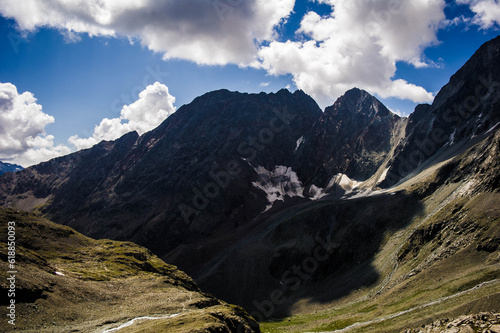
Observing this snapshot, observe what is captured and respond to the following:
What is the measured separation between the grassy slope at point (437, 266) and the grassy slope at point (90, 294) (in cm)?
2835

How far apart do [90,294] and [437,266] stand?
257 feet

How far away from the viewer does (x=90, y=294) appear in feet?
209

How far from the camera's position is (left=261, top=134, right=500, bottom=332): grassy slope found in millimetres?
59750

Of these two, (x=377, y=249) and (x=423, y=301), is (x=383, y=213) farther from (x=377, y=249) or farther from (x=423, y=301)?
(x=423, y=301)

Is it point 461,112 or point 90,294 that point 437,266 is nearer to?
point 90,294

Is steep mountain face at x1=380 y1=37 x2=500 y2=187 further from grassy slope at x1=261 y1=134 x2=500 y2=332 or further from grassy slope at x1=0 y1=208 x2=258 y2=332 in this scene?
grassy slope at x1=0 y1=208 x2=258 y2=332

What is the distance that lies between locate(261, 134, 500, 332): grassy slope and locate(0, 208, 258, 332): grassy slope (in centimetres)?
2835

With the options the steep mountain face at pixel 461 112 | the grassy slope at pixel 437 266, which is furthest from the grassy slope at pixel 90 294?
the steep mountain face at pixel 461 112

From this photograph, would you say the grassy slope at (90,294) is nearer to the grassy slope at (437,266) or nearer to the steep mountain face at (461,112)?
the grassy slope at (437,266)

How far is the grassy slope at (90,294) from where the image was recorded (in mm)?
49344

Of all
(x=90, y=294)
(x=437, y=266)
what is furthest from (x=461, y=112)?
(x=90, y=294)

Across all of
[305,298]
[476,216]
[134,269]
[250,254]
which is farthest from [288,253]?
[476,216]

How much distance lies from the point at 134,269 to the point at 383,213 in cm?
9403

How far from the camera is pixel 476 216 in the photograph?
273 feet
